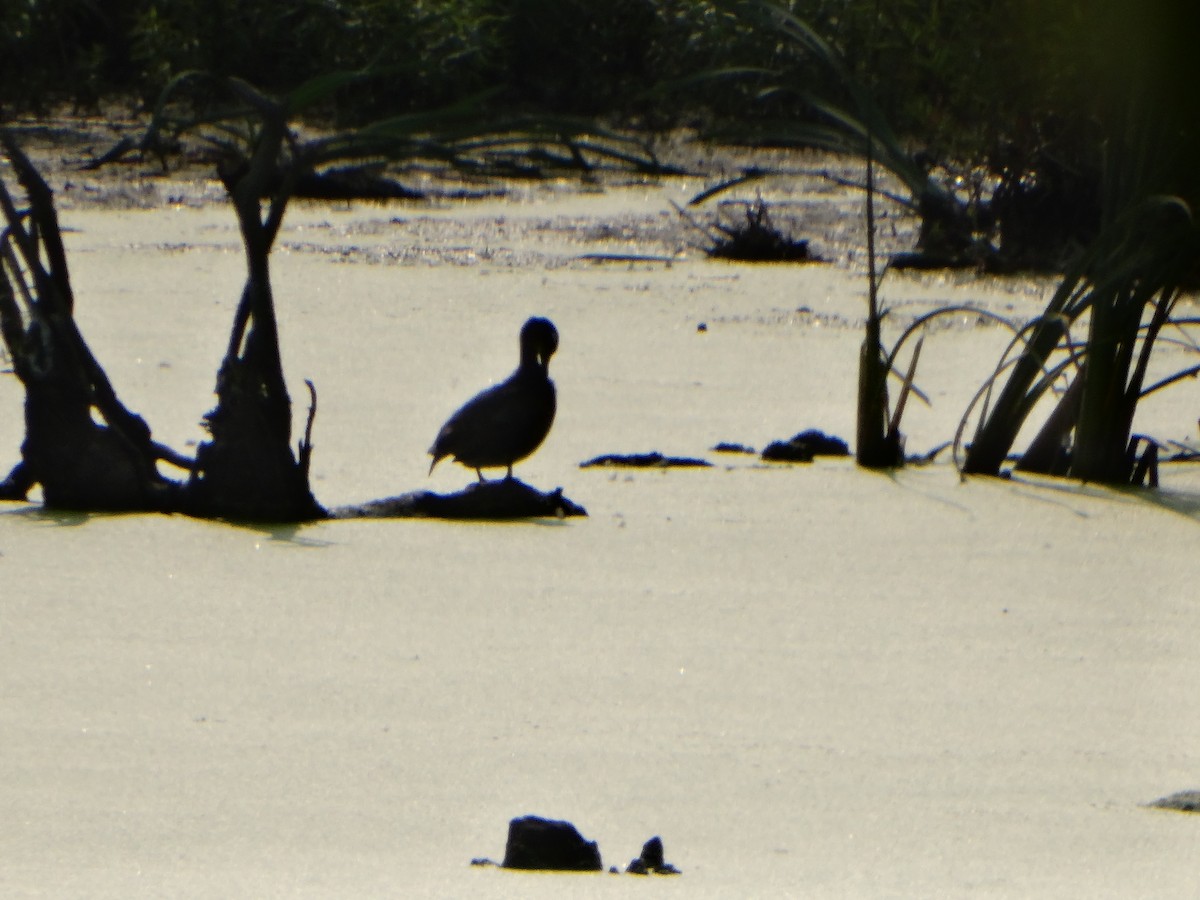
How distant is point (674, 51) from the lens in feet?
66.4

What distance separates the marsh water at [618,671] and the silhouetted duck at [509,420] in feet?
0.95

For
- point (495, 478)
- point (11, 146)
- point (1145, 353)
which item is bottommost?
point (495, 478)

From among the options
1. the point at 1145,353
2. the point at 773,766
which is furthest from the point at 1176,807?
the point at 1145,353

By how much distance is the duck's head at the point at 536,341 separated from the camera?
20.2 feet

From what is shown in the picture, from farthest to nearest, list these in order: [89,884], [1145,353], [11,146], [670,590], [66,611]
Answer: [1145,353], [11,146], [670,590], [66,611], [89,884]

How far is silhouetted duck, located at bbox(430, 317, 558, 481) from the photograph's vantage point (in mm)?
6102

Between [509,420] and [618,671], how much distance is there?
1.80 m

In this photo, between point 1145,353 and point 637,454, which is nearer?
point 1145,353

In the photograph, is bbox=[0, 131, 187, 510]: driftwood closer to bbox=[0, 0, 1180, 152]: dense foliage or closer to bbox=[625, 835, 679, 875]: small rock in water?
bbox=[625, 835, 679, 875]: small rock in water

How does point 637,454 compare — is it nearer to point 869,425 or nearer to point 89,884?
point 869,425

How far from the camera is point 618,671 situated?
440cm

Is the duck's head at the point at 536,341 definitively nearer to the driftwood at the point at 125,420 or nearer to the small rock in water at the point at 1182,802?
the driftwood at the point at 125,420

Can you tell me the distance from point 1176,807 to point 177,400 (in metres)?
5.30

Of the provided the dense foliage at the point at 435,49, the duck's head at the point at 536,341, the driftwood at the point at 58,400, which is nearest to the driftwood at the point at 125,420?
the driftwood at the point at 58,400
